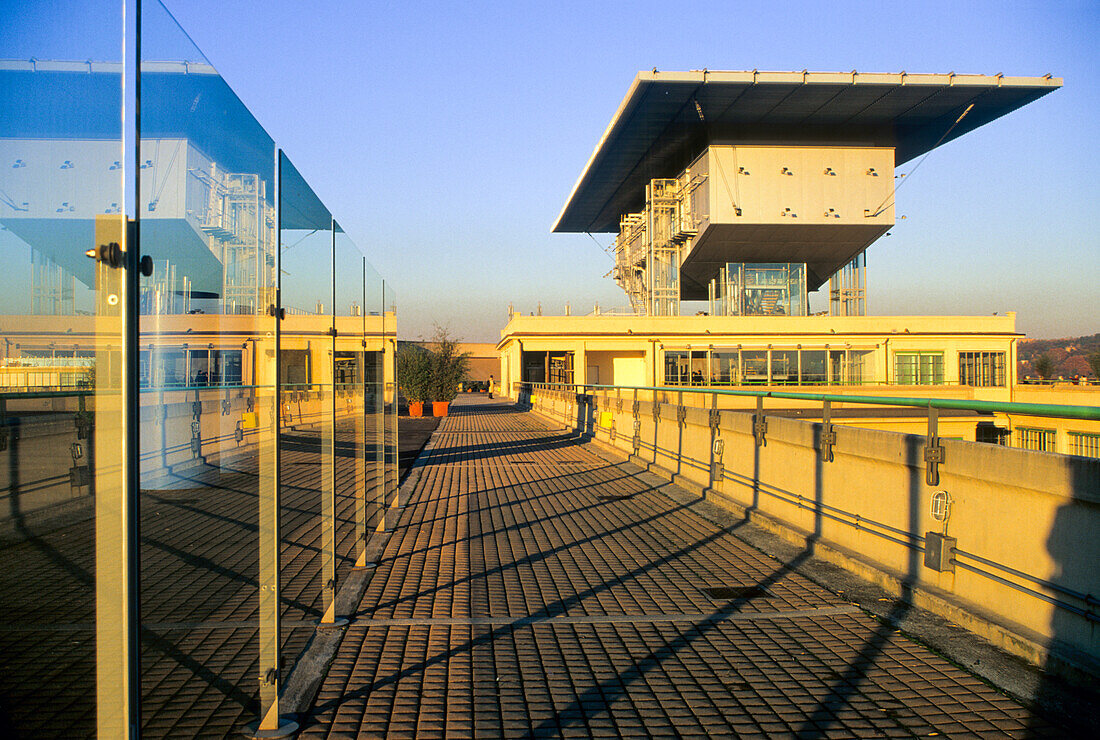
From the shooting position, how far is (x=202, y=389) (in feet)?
11.0

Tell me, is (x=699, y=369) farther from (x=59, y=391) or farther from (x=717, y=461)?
(x=59, y=391)

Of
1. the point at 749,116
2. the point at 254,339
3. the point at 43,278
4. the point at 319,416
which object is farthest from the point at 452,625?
the point at 749,116

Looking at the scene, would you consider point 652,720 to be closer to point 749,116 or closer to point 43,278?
point 43,278

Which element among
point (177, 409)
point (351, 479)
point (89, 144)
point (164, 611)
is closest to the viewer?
point (89, 144)

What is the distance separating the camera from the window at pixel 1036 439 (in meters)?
5.54

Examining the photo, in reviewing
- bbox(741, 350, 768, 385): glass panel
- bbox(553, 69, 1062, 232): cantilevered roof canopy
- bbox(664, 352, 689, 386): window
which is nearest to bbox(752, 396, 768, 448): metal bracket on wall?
bbox(553, 69, 1062, 232): cantilevered roof canopy

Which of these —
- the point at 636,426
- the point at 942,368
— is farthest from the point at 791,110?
the point at 636,426

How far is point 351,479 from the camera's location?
7492 mm

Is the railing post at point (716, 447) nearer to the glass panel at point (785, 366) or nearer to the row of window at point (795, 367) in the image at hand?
the row of window at point (795, 367)

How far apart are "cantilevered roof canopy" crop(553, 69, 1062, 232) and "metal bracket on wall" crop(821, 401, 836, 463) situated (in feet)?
130

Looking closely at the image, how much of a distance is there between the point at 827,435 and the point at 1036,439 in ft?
9.11

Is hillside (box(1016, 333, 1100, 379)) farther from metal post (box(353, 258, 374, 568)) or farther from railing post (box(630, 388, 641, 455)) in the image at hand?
metal post (box(353, 258, 374, 568))

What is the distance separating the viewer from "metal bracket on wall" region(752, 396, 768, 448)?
10.3 m

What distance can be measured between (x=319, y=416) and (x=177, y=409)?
271 cm
